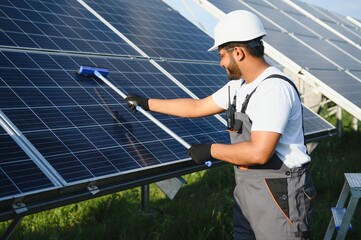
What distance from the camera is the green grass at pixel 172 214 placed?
571 centimetres

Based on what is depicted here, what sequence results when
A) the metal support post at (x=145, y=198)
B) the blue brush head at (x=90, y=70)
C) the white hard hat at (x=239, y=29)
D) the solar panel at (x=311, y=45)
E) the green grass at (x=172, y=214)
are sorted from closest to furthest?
the white hard hat at (x=239, y=29), the blue brush head at (x=90, y=70), the green grass at (x=172, y=214), the metal support post at (x=145, y=198), the solar panel at (x=311, y=45)

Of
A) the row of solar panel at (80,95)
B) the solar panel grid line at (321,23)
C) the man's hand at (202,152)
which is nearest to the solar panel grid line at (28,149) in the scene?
the row of solar panel at (80,95)

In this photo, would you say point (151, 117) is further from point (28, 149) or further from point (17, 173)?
point (17, 173)

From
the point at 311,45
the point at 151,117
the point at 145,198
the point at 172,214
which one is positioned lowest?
the point at 172,214

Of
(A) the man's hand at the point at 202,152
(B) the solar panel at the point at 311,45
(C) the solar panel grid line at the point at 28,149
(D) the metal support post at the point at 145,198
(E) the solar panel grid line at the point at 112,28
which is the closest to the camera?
(C) the solar panel grid line at the point at 28,149

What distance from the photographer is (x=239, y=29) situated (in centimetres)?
345

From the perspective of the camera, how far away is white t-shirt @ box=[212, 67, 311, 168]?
3209 mm

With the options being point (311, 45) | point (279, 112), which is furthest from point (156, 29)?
point (311, 45)

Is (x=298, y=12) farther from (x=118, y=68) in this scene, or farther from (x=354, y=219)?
(x=118, y=68)

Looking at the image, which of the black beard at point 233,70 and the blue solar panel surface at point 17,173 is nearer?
the blue solar panel surface at point 17,173

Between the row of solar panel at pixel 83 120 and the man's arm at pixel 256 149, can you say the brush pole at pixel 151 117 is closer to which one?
the row of solar panel at pixel 83 120

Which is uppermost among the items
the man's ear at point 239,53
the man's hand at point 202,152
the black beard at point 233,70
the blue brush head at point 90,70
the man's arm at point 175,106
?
the man's ear at point 239,53

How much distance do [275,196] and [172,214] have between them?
346 centimetres

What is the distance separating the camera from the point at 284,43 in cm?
978
